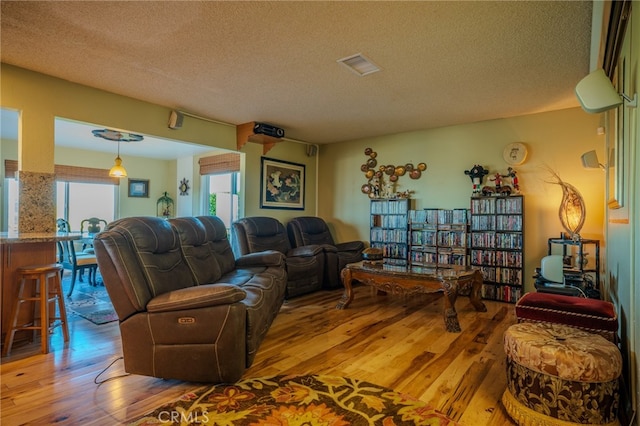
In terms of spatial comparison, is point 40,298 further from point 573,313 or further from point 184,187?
point 184,187

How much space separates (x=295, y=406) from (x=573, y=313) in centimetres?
176

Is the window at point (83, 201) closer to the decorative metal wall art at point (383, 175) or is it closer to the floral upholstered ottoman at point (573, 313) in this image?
the decorative metal wall art at point (383, 175)

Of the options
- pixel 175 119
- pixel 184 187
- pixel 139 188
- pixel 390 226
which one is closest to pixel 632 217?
pixel 390 226

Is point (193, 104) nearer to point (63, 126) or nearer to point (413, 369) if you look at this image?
point (63, 126)

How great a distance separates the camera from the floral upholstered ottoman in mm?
1948

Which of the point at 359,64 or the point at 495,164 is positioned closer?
the point at 359,64

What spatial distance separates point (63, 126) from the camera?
4895 millimetres

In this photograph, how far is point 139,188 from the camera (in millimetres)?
7402

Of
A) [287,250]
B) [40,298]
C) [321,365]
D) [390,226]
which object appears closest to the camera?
[321,365]

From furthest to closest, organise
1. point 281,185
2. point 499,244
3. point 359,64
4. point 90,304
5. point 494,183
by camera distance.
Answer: point 281,185 → point 494,183 → point 499,244 → point 90,304 → point 359,64

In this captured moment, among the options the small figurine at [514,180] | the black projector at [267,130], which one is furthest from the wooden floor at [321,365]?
the black projector at [267,130]

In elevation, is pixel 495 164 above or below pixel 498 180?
above

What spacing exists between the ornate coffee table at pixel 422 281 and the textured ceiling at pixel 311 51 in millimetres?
1867

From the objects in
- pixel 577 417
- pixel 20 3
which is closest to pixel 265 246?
pixel 20 3
